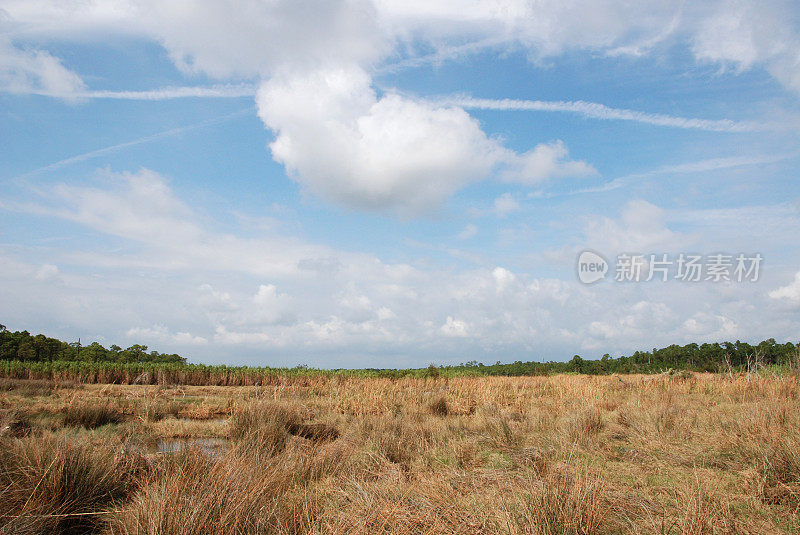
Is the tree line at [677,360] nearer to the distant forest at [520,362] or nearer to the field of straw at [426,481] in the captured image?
the distant forest at [520,362]

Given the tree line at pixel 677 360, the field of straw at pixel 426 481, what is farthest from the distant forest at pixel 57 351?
the field of straw at pixel 426 481

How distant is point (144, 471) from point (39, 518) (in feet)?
4.86

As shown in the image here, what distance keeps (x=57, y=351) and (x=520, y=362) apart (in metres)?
63.6

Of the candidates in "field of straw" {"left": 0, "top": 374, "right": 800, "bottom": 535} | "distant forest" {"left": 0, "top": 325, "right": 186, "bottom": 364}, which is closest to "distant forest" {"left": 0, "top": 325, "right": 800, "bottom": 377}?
"distant forest" {"left": 0, "top": 325, "right": 186, "bottom": 364}

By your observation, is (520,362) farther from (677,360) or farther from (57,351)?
(57,351)

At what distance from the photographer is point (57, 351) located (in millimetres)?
57625

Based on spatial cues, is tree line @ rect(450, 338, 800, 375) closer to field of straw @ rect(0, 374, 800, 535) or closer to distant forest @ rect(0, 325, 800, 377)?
distant forest @ rect(0, 325, 800, 377)

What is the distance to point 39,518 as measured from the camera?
4.01m

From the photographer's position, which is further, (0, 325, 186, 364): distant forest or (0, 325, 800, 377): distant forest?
(0, 325, 186, 364): distant forest

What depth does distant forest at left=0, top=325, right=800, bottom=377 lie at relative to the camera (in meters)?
41.1

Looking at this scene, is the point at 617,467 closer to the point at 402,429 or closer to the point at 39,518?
the point at 402,429

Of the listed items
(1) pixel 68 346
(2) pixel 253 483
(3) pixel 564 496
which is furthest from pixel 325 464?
(1) pixel 68 346

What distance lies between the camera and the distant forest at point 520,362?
41094 mm

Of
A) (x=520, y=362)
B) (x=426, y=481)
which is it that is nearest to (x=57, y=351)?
(x=520, y=362)
